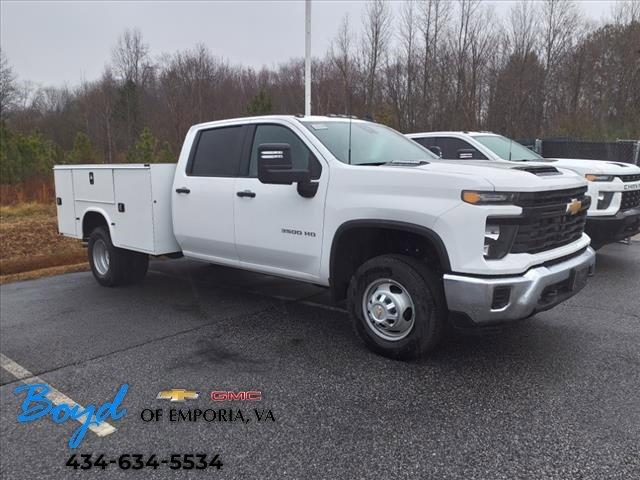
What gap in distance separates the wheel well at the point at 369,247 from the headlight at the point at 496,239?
0.37 meters

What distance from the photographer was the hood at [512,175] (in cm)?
366

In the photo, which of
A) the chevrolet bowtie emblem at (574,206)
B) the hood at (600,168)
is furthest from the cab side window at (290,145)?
the hood at (600,168)

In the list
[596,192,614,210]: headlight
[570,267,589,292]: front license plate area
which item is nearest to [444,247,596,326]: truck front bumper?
[570,267,589,292]: front license plate area

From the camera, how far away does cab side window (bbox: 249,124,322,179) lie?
4646 millimetres

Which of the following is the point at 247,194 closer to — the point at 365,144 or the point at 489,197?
the point at 365,144

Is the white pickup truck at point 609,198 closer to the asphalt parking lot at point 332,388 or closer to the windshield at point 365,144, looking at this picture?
the asphalt parking lot at point 332,388

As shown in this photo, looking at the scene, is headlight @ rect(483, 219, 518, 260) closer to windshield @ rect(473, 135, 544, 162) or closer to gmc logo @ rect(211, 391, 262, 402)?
gmc logo @ rect(211, 391, 262, 402)

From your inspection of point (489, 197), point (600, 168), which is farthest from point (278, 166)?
point (600, 168)

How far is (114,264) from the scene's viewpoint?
6902 mm

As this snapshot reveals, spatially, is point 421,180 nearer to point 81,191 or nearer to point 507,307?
point 507,307

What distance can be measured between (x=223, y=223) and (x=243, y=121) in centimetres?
110

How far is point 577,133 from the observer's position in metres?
20.3

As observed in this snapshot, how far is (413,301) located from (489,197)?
95cm

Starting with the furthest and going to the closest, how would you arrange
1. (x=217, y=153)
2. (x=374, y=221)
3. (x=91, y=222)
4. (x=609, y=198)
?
(x=91, y=222)
(x=609, y=198)
(x=217, y=153)
(x=374, y=221)
